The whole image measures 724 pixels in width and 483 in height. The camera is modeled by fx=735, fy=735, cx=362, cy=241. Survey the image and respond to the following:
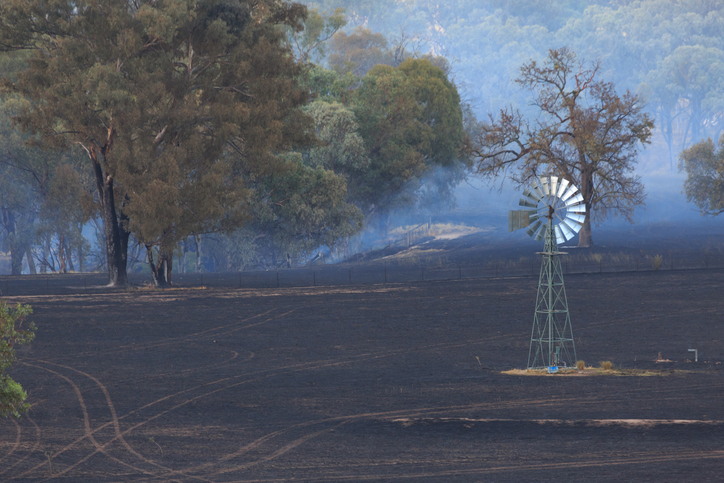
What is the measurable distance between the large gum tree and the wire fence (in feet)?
16.6

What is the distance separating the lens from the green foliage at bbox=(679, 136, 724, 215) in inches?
2990

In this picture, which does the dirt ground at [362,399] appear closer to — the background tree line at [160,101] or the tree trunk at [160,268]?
the background tree line at [160,101]

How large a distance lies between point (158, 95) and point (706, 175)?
64535 mm

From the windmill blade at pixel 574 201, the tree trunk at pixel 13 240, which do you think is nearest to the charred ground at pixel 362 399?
the windmill blade at pixel 574 201

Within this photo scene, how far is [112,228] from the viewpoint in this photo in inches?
1820

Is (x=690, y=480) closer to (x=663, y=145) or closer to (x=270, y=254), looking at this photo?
(x=270, y=254)

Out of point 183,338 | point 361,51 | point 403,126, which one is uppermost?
point 361,51

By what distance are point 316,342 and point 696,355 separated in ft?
40.9

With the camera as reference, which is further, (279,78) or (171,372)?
(279,78)

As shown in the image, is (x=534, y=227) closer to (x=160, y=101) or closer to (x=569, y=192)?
(x=569, y=192)

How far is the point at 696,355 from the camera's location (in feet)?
68.6

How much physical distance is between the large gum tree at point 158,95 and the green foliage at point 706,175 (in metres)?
49.4

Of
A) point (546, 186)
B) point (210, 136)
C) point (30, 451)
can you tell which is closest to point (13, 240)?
point (210, 136)

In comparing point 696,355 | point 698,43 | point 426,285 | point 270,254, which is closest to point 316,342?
point 696,355
